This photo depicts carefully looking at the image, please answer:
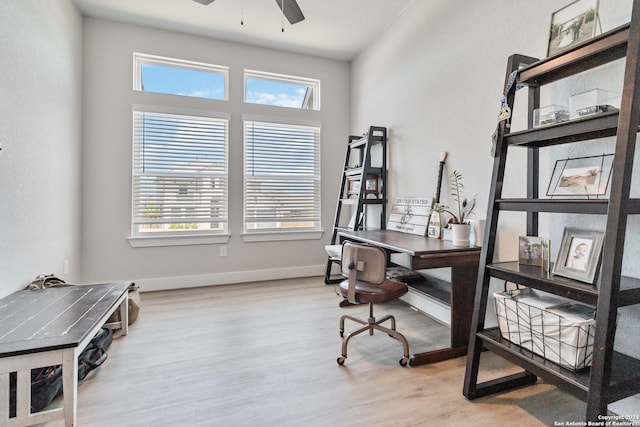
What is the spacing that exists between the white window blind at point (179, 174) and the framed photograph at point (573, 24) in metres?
3.30

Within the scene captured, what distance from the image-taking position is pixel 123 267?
3.51m

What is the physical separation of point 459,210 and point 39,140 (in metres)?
3.46

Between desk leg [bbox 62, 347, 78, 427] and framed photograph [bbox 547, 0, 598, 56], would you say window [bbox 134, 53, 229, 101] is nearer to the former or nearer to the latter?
desk leg [bbox 62, 347, 78, 427]

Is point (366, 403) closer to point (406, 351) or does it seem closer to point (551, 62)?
point (406, 351)

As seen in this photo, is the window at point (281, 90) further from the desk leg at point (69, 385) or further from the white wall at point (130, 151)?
the desk leg at point (69, 385)

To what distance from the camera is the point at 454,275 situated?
2150mm

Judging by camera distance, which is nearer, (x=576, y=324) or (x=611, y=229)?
(x=611, y=229)

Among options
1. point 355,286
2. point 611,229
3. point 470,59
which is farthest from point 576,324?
point 470,59

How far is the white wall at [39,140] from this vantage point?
6.86ft

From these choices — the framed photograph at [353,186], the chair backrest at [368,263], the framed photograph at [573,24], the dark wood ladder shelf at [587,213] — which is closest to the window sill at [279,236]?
the framed photograph at [353,186]

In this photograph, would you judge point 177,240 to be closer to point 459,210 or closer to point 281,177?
point 281,177

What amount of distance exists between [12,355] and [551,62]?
283cm

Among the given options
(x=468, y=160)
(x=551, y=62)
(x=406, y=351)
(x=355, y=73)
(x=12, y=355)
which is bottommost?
(x=406, y=351)

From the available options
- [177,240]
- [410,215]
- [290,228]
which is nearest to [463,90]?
[410,215]
